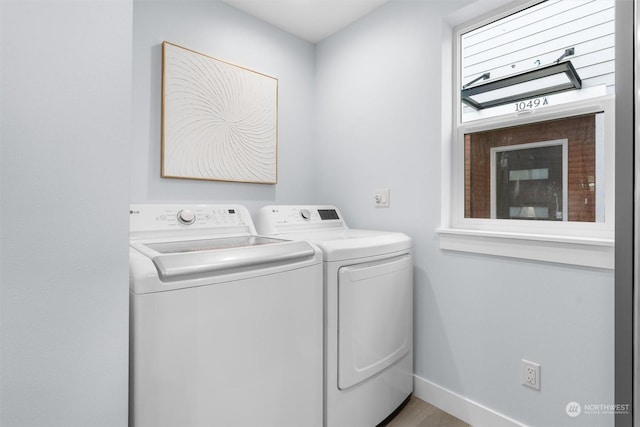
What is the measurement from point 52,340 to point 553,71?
2.08m

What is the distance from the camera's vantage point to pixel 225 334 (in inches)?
42.3

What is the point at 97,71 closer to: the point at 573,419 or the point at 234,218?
the point at 234,218

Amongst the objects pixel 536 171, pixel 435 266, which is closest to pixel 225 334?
pixel 435 266

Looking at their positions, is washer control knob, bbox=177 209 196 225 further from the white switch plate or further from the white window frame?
the white window frame

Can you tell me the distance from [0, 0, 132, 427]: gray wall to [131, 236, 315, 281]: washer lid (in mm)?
188

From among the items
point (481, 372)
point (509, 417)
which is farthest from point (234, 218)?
point (509, 417)

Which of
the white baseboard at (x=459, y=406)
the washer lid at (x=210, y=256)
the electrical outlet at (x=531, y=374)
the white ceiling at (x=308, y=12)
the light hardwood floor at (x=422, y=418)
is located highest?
the white ceiling at (x=308, y=12)

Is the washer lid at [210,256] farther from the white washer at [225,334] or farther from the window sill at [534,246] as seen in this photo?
the window sill at [534,246]

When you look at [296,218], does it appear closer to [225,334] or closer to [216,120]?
[216,120]

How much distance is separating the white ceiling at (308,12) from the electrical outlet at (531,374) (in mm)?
2184

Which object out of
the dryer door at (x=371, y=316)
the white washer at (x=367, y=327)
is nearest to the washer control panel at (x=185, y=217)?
the white washer at (x=367, y=327)

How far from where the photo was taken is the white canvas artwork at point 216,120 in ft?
5.97

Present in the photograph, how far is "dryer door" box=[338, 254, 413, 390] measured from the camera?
1.44 m

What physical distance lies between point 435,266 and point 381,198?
540 millimetres
